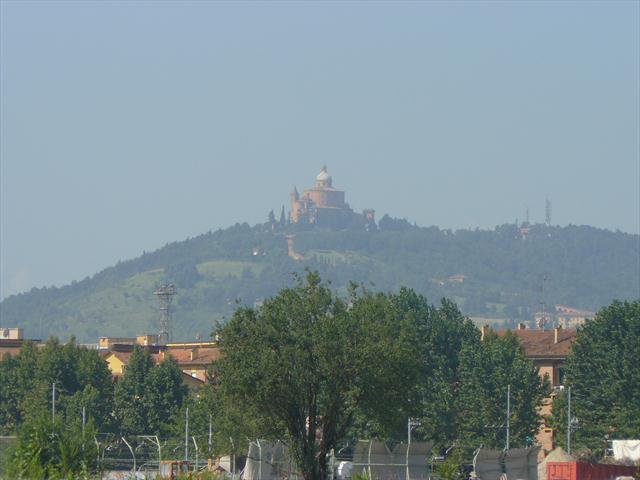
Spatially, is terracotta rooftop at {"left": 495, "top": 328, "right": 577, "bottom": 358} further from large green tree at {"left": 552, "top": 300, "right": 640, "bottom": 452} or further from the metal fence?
the metal fence

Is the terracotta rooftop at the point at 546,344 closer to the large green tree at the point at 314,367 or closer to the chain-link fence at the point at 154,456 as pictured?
the chain-link fence at the point at 154,456

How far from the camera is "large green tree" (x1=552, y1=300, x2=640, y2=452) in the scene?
294 ft

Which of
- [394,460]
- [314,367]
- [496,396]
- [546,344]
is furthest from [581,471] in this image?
[546,344]

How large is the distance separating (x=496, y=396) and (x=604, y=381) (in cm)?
675

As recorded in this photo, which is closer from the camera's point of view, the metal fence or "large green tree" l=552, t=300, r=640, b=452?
the metal fence

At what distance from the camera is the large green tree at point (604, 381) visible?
294 feet

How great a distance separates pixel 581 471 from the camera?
65750 mm

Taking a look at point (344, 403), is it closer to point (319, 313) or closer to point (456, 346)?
point (319, 313)

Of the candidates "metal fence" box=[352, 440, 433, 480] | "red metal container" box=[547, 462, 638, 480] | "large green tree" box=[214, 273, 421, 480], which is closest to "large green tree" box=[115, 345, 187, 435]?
"metal fence" box=[352, 440, 433, 480]

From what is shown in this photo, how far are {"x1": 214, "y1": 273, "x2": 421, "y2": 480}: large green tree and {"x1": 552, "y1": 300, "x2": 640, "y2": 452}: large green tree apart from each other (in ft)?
103

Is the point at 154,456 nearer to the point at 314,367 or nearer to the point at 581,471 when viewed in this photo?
the point at 581,471

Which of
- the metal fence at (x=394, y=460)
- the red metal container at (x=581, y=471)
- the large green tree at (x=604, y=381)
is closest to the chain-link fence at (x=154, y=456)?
the metal fence at (x=394, y=460)

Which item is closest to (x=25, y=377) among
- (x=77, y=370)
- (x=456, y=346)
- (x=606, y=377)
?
(x=77, y=370)

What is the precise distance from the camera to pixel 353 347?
5897 centimetres
